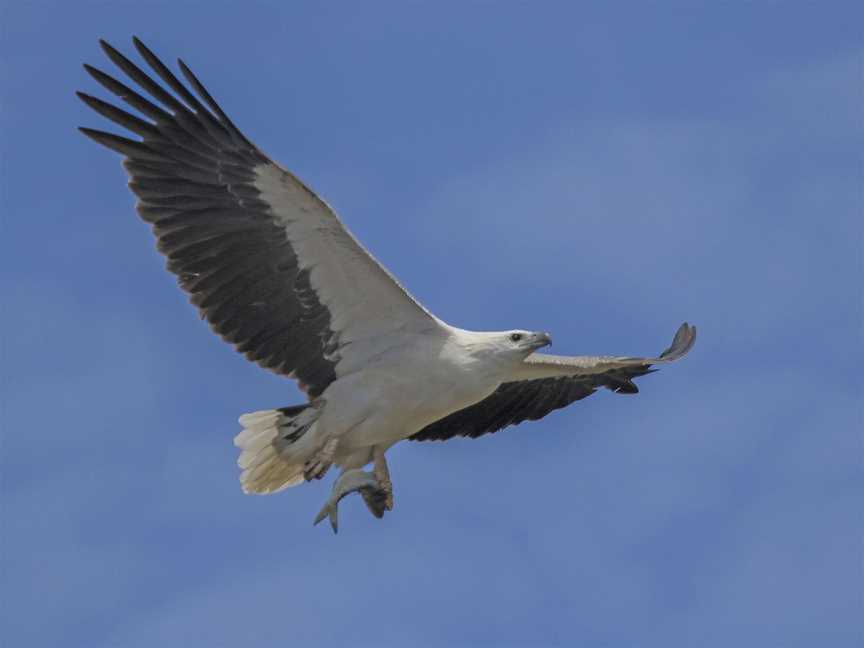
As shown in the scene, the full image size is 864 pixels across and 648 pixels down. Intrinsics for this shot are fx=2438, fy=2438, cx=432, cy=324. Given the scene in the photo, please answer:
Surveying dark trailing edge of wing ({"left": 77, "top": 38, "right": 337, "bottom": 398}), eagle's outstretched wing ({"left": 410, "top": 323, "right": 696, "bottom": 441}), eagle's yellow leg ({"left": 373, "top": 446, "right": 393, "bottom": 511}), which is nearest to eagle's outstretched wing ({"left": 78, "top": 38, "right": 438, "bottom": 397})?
dark trailing edge of wing ({"left": 77, "top": 38, "right": 337, "bottom": 398})

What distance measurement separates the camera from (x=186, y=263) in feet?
59.5

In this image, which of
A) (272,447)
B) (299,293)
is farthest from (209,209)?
(272,447)

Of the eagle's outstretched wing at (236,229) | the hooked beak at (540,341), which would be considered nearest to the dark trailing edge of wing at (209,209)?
the eagle's outstretched wing at (236,229)

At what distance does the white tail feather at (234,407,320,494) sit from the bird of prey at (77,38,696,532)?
6cm

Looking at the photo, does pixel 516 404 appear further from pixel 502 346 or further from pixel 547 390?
pixel 502 346

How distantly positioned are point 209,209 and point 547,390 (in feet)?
11.5

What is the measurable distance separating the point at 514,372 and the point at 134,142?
348cm

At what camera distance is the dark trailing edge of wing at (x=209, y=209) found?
18.2 m

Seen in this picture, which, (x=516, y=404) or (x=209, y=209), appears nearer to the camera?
(x=209, y=209)

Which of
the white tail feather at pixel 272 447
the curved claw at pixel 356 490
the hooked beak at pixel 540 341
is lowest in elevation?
the curved claw at pixel 356 490

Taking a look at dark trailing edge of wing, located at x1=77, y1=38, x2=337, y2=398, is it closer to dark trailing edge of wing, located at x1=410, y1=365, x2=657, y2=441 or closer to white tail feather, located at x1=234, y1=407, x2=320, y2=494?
white tail feather, located at x1=234, y1=407, x2=320, y2=494

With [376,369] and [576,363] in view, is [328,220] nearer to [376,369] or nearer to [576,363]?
[376,369]

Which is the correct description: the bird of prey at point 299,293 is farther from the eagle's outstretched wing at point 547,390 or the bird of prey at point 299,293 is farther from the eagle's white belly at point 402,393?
the eagle's outstretched wing at point 547,390

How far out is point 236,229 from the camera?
59.8 feet
